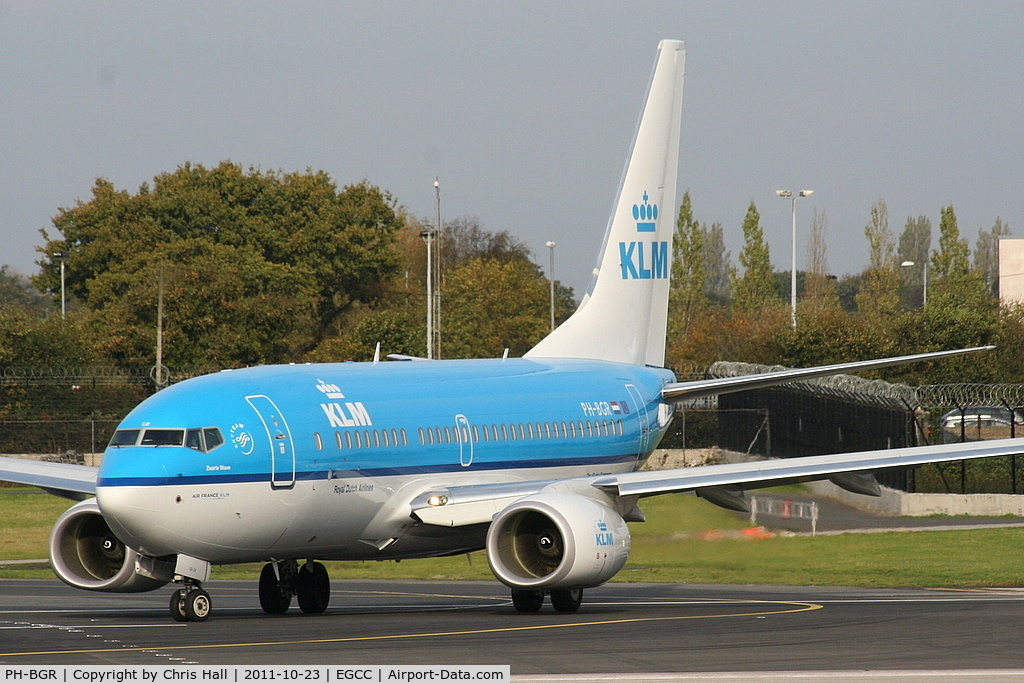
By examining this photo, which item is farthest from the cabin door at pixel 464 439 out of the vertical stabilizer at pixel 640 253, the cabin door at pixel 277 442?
the vertical stabilizer at pixel 640 253

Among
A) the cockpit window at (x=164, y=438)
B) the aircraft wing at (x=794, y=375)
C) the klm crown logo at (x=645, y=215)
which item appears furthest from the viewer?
Result: the klm crown logo at (x=645, y=215)

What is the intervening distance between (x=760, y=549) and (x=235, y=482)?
38.1 ft

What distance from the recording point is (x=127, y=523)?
20.0 meters

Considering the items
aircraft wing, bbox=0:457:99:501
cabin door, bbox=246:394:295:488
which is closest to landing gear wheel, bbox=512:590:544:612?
cabin door, bbox=246:394:295:488

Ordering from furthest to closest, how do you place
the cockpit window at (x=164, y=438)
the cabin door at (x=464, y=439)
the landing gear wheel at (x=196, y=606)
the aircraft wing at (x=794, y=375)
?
the aircraft wing at (x=794, y=375), the cabin door at (x=464, y=439), the landing gear wheel at (x=196, y=606), the cockpit window at (x=164, y=438)

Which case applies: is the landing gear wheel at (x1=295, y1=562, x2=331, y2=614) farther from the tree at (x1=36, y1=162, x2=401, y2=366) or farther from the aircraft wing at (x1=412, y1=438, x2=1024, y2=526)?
the tree at (x1=36, y1=162, x2=401, y2=366)

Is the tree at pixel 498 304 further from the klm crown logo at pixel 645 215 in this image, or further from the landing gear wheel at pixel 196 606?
the landing gear wheel at pixel 196 606

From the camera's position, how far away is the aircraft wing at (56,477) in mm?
24344

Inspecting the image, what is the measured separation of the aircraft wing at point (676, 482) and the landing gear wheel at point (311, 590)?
2.05 meters

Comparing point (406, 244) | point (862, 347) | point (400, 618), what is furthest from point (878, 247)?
point (400, 618)

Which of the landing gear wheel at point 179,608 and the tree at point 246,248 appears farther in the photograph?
the tree at point 246,248

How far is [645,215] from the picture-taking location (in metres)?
32.8

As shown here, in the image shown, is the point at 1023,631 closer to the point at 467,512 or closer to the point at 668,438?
the point at 467,512

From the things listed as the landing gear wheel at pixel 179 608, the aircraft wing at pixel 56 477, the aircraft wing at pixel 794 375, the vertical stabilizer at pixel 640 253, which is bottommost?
the landing gear wheel at pixel 179 608
